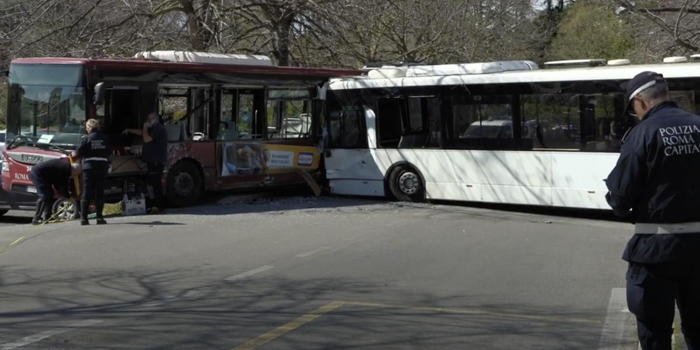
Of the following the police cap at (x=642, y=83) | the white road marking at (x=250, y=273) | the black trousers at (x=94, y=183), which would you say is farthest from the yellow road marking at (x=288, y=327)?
the black trousers at (x=94, y=183)

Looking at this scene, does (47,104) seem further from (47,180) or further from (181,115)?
(181,115)

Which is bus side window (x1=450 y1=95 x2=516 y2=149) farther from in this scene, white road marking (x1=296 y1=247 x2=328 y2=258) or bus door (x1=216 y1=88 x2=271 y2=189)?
white road marking (x1=296 y1=247 x2=328 y2=258)

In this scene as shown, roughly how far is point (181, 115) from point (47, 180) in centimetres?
321

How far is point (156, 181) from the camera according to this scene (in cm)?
1672

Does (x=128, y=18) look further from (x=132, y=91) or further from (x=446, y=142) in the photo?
(x=446, y=142)

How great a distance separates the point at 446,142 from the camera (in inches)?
715

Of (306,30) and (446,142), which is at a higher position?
(306,30)

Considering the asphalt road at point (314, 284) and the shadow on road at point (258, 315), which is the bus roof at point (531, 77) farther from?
the shadow on road at point (258, 315)

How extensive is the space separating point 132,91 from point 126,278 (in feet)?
24.8

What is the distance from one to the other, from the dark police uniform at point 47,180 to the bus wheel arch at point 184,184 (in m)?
2.10

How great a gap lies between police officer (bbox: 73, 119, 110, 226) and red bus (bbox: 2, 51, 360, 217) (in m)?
1.17

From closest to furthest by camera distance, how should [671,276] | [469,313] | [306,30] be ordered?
[671,276] → [469,313] → [306,30]

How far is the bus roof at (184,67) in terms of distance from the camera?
16219 millimetres

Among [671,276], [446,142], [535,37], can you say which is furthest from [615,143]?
[535,37]
